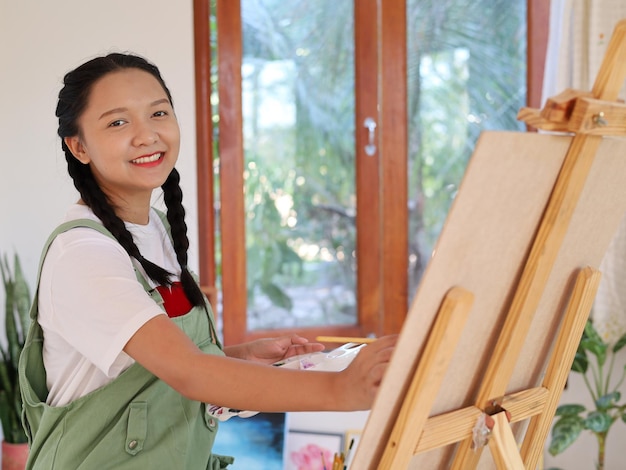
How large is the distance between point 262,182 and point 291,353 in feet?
6.19

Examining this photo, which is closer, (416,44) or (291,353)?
(291,353)

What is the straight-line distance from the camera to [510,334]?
1176mm

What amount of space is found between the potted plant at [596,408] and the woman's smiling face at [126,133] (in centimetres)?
206

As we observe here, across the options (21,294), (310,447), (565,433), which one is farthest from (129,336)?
(565,433)

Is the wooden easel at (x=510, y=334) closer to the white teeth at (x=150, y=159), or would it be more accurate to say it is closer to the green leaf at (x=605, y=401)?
the white teeth at (x=150, y=159)

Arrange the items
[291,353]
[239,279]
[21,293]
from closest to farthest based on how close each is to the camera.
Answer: [291,353] → [21,293] → [239,279]

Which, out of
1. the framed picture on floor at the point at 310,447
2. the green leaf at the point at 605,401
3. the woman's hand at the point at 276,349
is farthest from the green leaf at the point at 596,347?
the woman's hand at the point at 276,349

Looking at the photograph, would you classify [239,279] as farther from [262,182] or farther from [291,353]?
[291,353]

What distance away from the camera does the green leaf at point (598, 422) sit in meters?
3.05

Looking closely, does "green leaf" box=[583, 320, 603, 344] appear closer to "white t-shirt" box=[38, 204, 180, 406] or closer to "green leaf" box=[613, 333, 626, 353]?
"green leaf" box=[613, 333, 626, 353]

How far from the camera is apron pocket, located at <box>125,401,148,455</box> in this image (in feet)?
4.46

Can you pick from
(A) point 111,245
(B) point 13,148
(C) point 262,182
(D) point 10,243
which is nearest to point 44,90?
(B) point 13,148

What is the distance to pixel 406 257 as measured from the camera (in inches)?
140

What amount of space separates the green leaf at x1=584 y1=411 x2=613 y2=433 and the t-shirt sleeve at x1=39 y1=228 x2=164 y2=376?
227 cm
